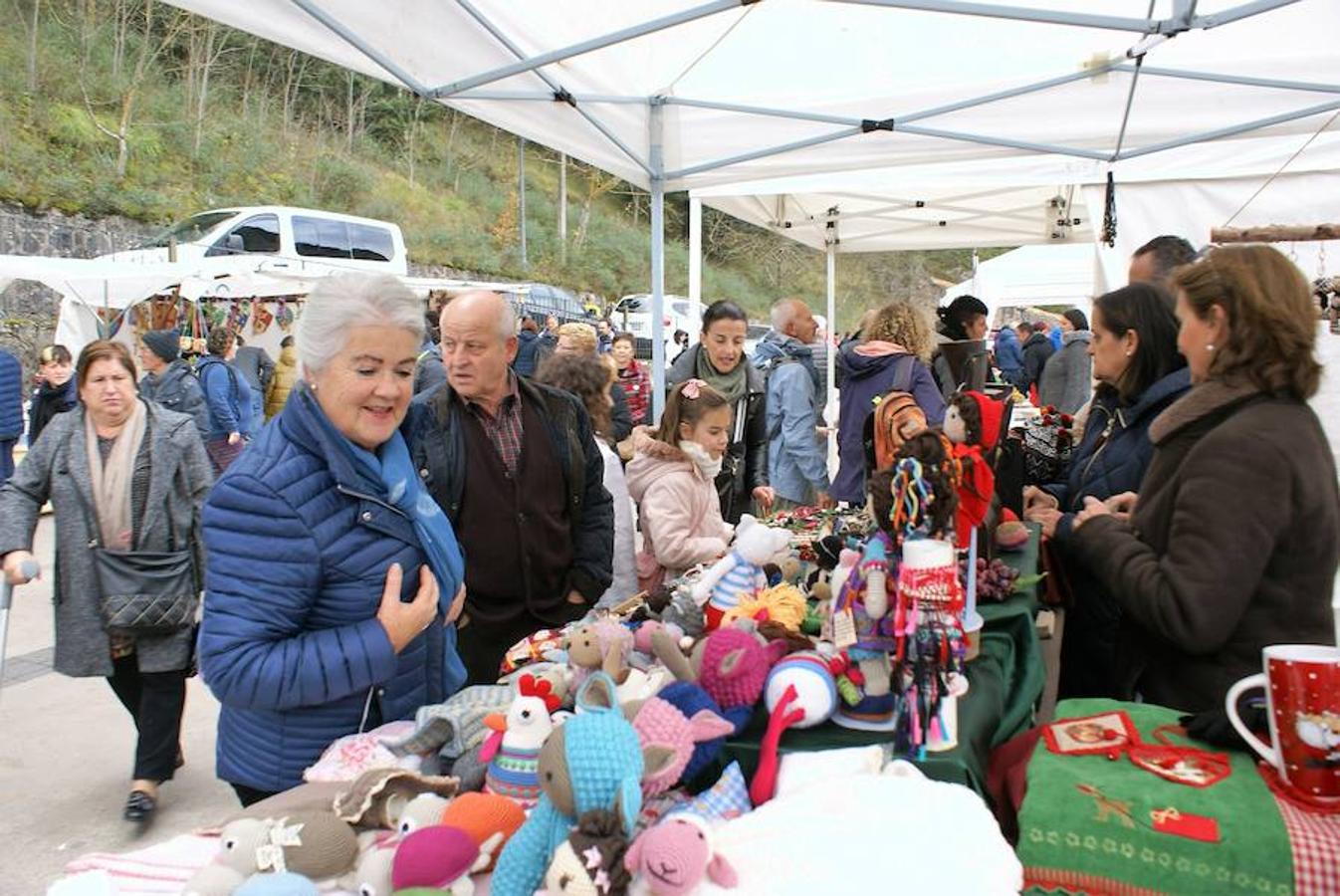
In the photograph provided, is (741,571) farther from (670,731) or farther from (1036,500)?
(1036,500)

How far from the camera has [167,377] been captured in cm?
652

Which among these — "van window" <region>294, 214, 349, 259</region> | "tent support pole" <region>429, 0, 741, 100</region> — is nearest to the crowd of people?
"tent support pole" <region>429, 0, 741, 100</region>

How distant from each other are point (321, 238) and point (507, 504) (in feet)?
→ 46.3

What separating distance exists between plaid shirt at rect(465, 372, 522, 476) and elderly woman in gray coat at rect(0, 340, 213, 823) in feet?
4.45

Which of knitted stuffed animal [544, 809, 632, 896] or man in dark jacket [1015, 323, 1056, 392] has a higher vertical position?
man in dark jacket [1015, 323, 1056, 392]

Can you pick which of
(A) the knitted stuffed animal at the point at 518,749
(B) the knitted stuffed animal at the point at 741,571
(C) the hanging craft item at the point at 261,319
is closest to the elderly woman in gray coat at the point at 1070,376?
(B) the knitted stuffed animal at the point at 741,571

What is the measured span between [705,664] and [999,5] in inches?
107

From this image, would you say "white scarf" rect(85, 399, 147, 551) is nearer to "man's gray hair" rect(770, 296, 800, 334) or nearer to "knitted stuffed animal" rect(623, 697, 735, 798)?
"knitted stuffed animal" rect(623, 697, 735, 798)

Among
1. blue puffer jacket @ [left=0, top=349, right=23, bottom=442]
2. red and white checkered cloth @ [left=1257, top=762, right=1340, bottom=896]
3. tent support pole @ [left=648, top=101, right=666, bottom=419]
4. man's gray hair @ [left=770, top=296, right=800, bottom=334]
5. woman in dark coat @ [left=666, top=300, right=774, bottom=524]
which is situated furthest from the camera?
blue puffer jacket @ [left=0, top=349, right=23, bottom=442]

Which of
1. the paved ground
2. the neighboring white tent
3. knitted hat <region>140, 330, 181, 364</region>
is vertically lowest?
the paved ground

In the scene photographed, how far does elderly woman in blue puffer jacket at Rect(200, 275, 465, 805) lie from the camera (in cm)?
147

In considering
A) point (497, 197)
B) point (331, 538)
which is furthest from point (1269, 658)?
point (497, 197)

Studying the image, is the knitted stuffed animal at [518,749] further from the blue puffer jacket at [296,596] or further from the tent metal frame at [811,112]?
the tent metal frame at [811,112]

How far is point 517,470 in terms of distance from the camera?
8.05 ft
